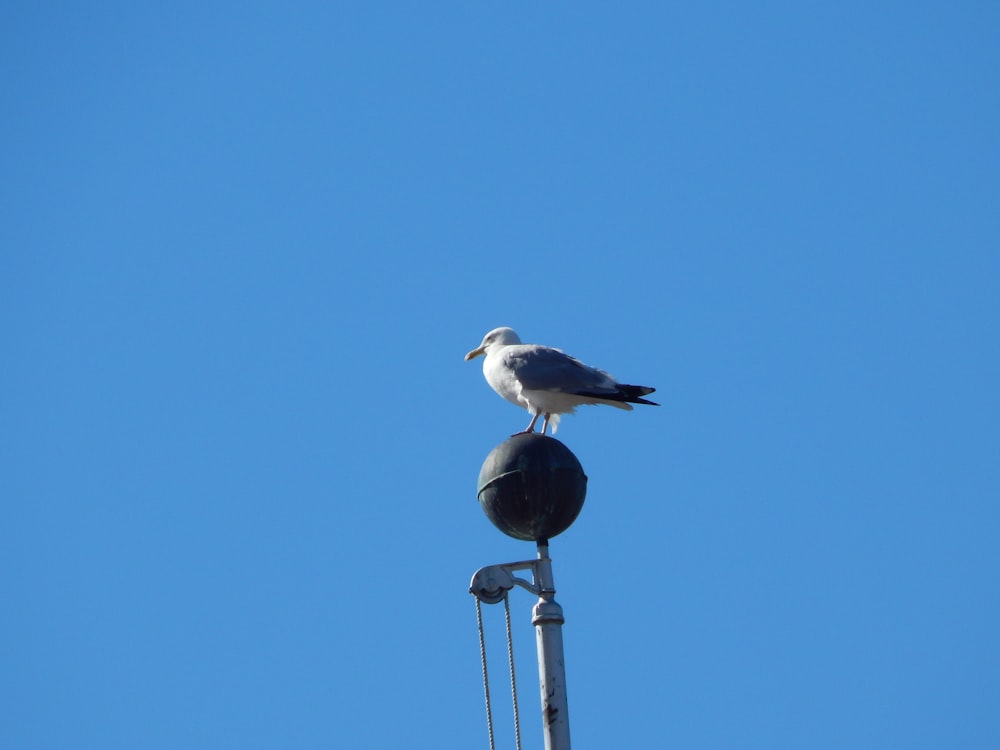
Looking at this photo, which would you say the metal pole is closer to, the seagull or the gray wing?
the seagull

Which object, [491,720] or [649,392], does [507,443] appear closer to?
[491,720]

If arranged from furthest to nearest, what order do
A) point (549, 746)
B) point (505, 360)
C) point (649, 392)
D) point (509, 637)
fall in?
1. point (505, 360)
2. point (649, 392)
3. point (509, 637)
4. point (549, 746)

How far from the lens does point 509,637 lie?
6648 mm

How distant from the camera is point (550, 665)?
6.39m

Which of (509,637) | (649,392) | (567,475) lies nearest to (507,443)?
(567,475)

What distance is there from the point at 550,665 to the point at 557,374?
226 inches

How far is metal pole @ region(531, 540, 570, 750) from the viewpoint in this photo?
6238 mm

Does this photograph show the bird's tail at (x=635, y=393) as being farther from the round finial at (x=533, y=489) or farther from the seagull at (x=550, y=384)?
the round finial at (x=533, y=489)

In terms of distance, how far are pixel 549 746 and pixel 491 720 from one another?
0.40 metres

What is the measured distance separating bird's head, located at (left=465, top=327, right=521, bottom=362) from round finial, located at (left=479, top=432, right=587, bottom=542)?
20.9 feet

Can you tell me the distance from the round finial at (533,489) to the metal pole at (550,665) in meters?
0.30

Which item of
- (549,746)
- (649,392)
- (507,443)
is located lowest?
(549,746)

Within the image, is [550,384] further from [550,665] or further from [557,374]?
[550,665]

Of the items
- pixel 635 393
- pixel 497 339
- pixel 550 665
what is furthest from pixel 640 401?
pixel 550 665
